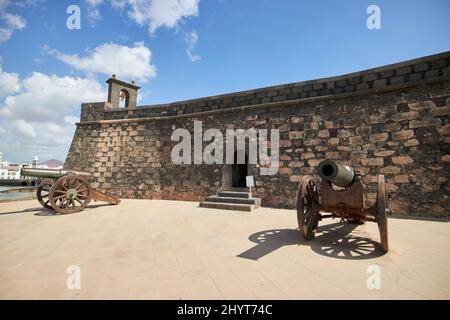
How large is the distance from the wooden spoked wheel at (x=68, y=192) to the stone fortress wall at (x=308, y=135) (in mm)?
3401

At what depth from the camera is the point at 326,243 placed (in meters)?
3.39

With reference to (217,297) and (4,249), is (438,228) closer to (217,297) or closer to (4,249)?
(217,297)

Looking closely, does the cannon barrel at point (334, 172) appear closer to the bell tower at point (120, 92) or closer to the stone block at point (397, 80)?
the stone block at point (397, 80)

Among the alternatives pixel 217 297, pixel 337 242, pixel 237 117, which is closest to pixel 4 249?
pixel 217 297

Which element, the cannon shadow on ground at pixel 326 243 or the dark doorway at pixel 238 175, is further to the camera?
the dark doorway at pixel 238 175

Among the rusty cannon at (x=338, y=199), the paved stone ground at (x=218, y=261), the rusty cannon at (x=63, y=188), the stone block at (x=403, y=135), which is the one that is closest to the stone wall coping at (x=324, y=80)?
the stone block at (x=403, y=135)

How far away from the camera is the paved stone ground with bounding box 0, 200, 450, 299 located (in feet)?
6.55

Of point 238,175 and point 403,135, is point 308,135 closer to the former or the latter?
point 403,135

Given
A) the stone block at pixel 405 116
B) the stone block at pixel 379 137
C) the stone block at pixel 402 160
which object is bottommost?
the stone block at pixel 402 160

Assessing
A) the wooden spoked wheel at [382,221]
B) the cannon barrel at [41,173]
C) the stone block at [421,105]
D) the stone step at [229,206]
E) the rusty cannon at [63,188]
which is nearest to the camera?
the wooden spoked wheel at [382,221]

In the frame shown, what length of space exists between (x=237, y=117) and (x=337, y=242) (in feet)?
19.4

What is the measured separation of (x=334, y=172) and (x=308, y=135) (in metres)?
4.44

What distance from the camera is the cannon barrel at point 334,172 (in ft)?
10.1

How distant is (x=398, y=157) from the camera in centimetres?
588
